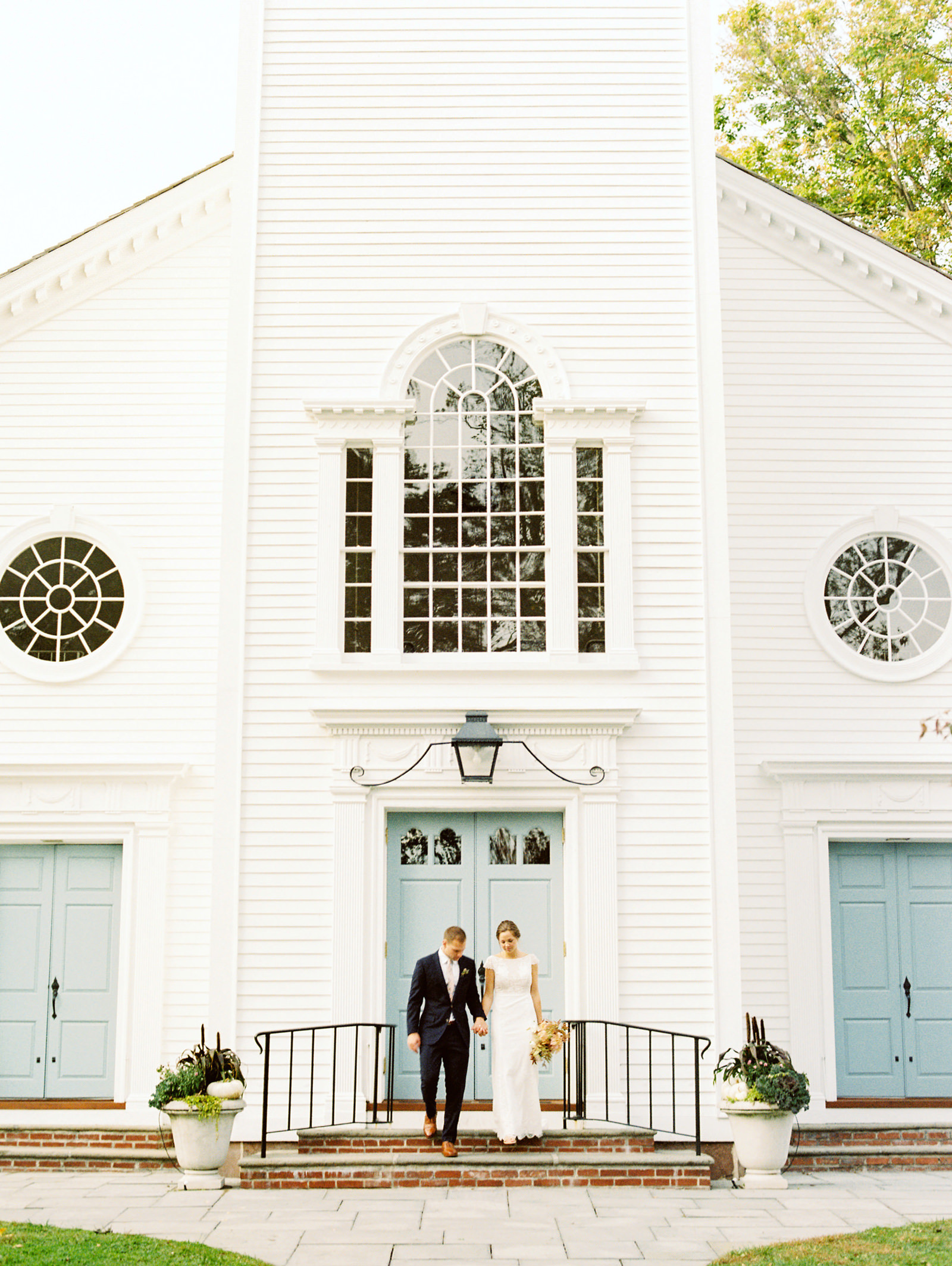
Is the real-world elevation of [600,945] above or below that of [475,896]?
below

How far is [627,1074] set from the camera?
10.5m

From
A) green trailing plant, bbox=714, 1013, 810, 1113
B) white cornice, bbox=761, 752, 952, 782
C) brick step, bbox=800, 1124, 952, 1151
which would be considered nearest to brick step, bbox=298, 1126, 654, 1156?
green trailing plant, bbox=714, 1013, 810, 1113

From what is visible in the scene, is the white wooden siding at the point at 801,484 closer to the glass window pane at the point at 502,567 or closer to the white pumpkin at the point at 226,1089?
the glass window pane at the point at 502,567

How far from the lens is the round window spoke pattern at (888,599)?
12789 mm

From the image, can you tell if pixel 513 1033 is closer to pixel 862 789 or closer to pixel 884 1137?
pixel 884 1137

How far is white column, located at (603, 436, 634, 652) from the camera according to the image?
11.5 meters

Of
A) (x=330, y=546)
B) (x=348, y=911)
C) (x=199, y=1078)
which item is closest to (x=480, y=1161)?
(x=199, y=1078)

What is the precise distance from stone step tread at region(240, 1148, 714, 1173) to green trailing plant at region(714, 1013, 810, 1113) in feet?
1.92

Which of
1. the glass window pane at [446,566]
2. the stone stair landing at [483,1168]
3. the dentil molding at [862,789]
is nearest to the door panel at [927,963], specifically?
the dentil molding at [862,789]

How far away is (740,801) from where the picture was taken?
12.3 m

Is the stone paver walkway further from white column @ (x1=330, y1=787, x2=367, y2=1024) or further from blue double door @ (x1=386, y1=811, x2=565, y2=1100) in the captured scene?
blue double door @ (x1=386, y1=811, x2=565, y2=1100)

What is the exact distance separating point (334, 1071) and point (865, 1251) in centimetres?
417

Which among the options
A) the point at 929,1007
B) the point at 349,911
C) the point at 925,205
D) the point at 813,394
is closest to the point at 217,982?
the point at 349,911

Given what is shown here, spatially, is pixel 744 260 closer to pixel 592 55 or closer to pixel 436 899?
pixel 592 55
